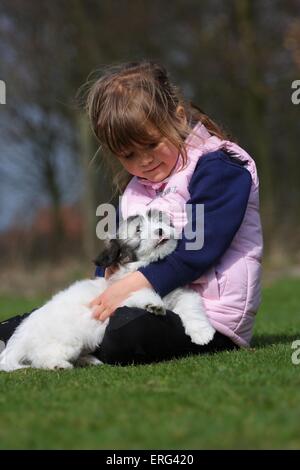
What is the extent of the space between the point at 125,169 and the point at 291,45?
1353 cm

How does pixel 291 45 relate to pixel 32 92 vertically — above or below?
above

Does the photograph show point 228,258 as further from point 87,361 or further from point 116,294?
point 87,361

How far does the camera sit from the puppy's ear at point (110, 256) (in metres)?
5.22

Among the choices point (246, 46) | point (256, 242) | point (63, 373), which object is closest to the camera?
point (63, 373)

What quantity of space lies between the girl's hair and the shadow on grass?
1.40 meters

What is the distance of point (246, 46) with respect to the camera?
19.7m

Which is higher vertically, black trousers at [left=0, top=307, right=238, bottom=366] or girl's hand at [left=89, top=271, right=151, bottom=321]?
girl's hand at [left=89, top=271, right=151, bottom=321]

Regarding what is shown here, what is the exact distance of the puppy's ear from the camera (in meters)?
5.22

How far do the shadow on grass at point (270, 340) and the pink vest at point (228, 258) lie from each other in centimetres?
38

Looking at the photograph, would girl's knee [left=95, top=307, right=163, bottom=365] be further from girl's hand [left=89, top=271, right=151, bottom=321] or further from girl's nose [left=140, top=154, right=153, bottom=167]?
girl's nose [left=140, top=154, right=153, bottom=167]

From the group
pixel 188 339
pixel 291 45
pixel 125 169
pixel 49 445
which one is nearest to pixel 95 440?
pixel 49 445

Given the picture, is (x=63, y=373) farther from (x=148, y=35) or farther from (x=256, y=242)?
(x=148, y=35)

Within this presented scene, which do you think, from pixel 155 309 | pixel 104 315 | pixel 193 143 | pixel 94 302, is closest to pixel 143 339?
pixel 155 309

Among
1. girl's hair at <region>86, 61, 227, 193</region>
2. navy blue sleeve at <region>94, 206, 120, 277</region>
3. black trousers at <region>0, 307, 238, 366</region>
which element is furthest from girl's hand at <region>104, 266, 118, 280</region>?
girl's hair at <region>86, 61, 227, 193</region>
